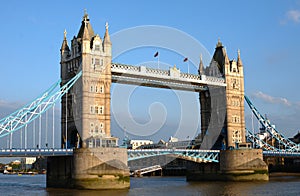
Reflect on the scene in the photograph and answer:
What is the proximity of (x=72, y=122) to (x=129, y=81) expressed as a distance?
6.67 metres

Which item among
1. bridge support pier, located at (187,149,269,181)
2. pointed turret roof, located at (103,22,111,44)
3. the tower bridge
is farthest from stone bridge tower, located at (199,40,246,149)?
pointed turret roof, located at (103,22,111,44)

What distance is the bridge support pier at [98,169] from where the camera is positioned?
3344cm

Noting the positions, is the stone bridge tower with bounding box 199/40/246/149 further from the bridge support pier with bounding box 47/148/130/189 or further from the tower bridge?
the bridge support pier with bounding box 47/148/130/189

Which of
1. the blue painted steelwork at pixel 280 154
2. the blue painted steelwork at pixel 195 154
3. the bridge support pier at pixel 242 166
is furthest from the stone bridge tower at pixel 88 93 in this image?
the blue painted steelwork at pixel 280 154

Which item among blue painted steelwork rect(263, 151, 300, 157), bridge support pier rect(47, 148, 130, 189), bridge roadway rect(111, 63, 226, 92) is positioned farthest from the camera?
blue painted steelwork rect(263, 151, 300, 157)

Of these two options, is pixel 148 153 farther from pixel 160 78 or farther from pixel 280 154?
pixel 280 154

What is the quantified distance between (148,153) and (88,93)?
7702 millimetres

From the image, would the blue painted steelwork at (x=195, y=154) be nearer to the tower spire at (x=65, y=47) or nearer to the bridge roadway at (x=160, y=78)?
the bridge roadway at (x=160, y=78)

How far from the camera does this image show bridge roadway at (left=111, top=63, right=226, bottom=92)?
4091 centimetres

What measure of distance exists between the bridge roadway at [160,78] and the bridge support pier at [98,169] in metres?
8.53

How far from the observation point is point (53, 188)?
121 feet

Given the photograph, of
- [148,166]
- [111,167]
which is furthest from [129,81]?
[148,166]

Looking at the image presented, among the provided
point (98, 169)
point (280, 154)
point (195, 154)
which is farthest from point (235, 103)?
point (98, 169)

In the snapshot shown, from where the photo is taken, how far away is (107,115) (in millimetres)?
39062
